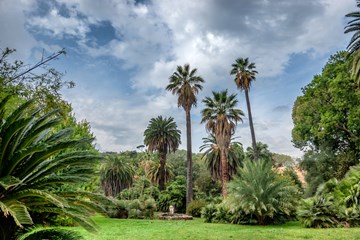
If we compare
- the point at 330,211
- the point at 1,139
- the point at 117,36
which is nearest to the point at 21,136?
the point at 1,139

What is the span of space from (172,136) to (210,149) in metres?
10.1

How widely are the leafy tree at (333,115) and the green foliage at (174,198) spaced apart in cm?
1556

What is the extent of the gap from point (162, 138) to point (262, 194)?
2848 cm

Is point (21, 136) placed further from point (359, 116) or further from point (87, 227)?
point (359, 116)

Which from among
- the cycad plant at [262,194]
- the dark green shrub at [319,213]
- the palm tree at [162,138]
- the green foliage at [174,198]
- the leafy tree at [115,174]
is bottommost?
the dark green shrub at [319,213]

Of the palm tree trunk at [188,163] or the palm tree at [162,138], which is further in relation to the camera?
the palm tree at [162,138]

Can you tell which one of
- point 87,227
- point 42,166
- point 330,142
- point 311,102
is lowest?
point 87,227

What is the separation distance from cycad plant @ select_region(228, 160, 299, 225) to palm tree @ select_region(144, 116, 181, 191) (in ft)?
88.2

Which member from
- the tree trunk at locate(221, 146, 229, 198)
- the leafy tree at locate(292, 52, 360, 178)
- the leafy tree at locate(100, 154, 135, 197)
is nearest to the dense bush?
the leafy tree at locate(292, 52, 360, 178)

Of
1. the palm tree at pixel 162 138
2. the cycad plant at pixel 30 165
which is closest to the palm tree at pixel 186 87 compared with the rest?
the palm tree at pixel 162 138

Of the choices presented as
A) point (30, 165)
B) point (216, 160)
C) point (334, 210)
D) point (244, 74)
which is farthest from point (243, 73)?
point (30, 165)

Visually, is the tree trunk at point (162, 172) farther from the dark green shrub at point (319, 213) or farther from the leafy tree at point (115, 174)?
the dark green shrub at point (319, 213)

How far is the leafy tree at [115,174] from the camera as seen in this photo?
2190 inches

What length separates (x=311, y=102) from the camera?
3409cm
